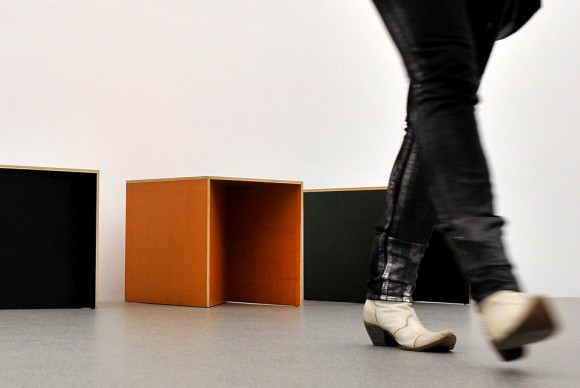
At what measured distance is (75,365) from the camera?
1.17m

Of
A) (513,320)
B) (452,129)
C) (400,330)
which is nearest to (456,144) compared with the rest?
(452,129)

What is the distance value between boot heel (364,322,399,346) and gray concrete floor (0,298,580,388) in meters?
0.03

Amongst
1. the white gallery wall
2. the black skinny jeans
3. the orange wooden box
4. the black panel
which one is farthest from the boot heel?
the white gallery wall

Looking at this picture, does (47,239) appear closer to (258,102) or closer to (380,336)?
(258,102)

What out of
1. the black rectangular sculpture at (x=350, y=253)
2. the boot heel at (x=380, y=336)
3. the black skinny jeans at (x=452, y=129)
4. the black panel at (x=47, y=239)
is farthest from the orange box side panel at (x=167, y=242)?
the black skinny jeans at (x=452, y=129)

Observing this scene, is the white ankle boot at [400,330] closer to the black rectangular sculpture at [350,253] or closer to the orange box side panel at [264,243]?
the orange box side panel at [264,243]

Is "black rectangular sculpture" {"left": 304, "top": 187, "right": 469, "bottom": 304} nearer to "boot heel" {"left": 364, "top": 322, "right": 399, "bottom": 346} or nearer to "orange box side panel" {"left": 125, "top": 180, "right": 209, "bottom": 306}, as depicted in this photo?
"orange box side panel" {"left": 125, "top": 180, "right": 209, "bottom": 306}

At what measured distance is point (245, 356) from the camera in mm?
1292

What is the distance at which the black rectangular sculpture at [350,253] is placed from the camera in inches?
115

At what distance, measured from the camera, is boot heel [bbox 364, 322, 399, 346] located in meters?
1.44

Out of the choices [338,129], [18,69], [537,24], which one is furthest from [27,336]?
[537,24]

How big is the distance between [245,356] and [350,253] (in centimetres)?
169

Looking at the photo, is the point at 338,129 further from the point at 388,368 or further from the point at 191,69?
the point at 388,368

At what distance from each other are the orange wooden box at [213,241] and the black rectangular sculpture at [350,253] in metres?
0.26
